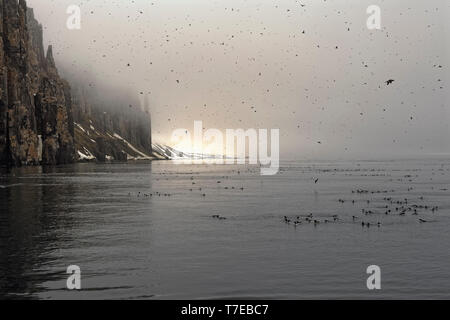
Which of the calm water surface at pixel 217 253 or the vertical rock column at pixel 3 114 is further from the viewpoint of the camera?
the vertical rock column at pixel 3 114

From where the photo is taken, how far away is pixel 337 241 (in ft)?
101

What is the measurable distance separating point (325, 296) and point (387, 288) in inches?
125

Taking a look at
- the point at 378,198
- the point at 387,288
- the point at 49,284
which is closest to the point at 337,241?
the point at 387,288

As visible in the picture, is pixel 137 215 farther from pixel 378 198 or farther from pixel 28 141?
pixel 28 141

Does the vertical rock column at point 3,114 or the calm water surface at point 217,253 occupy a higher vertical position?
the vertical rock column at point 3,114

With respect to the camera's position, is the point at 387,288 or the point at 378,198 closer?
the point at 387,288

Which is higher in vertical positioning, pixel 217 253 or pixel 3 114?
pixel 3 114

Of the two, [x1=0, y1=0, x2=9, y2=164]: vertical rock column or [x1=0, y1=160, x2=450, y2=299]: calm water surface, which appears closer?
[x1=0, y1=160, x2=450, y2=299]: calm water surface

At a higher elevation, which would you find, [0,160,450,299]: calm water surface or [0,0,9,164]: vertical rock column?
[0,0,9,164]: vertical rock column

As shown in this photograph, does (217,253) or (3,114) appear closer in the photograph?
(217,253)

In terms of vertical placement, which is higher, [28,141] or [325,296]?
[28,141]
